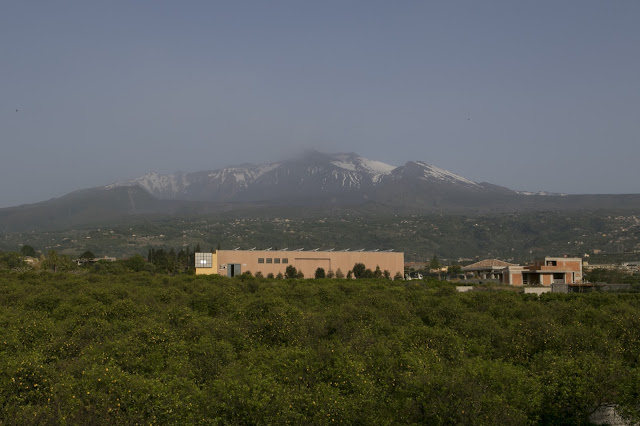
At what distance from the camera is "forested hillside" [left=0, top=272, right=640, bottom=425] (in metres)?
15.9

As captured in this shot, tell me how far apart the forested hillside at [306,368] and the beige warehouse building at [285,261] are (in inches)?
2524

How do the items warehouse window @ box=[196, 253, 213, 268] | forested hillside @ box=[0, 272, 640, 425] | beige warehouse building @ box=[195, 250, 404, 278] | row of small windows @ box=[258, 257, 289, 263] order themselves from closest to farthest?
forested hillside @ box=[0, 272, 640, 425] → warehouse window @ box=[196, 253, 213, 268] → beige warehouse building @ box=[195, 250, 404, 278] → row of small windows @ box=[258, 257, 289, 263]

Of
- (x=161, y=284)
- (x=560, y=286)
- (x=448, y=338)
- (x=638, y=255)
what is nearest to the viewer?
(x=448, y=338)

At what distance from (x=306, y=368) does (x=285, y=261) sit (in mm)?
83244

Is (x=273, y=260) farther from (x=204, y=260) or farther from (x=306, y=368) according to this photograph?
(x=306, y=368)

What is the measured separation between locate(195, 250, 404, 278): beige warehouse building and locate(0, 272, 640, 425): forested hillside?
64.1m

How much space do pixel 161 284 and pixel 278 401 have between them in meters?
39.7

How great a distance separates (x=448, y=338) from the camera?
909 inches

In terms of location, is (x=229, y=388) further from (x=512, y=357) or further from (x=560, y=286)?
(x=560, y=286)

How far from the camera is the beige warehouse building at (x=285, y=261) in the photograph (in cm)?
9462

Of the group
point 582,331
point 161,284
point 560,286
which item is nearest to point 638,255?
point 560,286

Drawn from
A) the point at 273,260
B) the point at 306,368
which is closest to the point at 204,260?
the point at 273,260

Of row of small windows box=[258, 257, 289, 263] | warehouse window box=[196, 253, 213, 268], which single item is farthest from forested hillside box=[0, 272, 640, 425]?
row of small windows box=[258, 257, 289, 263]

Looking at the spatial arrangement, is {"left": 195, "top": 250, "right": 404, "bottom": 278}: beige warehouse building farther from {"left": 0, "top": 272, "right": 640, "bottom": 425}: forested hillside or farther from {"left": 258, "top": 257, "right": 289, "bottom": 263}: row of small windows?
{"left": 0, "top": 272, "right": 640, "bottom": 425}: forested hillside
